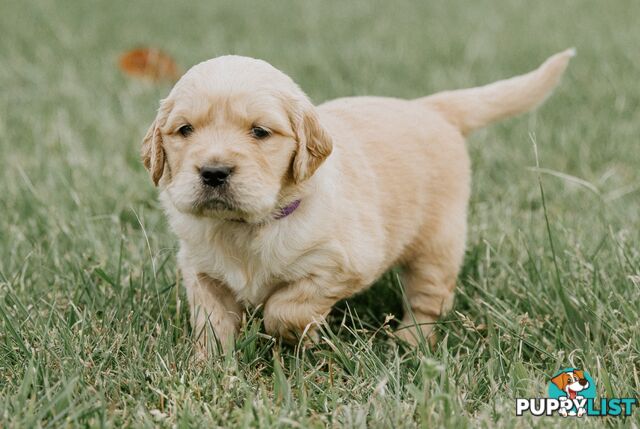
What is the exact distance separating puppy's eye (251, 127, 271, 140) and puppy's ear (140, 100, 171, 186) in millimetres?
329

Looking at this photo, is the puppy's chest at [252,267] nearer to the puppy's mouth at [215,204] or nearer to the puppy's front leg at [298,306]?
the puppy's front leg at [298,306]

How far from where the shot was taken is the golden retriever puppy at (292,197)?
8.70ft

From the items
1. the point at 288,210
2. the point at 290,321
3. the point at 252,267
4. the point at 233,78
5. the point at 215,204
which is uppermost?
the point at 233,78

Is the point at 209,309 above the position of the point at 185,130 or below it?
below

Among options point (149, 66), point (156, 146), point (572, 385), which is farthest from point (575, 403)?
point (149, 66)

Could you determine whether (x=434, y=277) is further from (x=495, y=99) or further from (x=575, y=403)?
(x=575, y=403)

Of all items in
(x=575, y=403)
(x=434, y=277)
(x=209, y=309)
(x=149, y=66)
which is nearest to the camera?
(x=575, y=403)

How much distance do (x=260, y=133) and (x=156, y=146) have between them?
389 mm

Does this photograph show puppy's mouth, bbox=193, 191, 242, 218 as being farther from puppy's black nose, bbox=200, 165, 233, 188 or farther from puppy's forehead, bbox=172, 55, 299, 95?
puppy's forehead, bbox=172, 55, 299, 95

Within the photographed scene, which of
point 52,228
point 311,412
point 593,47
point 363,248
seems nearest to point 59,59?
point 52,228

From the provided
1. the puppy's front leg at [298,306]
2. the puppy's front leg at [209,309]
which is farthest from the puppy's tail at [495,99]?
the puppy's front leg at [209,309]

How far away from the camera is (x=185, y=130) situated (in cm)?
275

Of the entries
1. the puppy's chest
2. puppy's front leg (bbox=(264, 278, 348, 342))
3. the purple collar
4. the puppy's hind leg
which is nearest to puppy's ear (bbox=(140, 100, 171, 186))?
the puppy's chest

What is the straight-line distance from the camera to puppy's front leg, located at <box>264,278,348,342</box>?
290 centimetres
